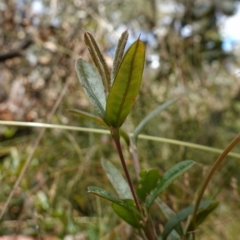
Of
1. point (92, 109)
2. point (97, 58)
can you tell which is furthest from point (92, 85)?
point (92, 109)

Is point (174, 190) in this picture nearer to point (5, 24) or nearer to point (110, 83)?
point (110, 83)

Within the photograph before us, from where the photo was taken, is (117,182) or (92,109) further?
(92,109)

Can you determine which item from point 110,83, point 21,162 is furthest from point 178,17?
point 110,83

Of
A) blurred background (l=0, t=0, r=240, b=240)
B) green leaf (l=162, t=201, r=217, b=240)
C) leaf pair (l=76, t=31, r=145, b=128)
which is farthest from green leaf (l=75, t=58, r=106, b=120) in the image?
blurred background (l=0, t=0, r=240, b=240)

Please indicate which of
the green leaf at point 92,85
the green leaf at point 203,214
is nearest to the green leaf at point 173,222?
the green leaf at point 203,214

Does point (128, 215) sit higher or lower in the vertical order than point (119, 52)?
lower

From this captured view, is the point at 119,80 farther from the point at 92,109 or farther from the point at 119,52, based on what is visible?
the point at 92,109
